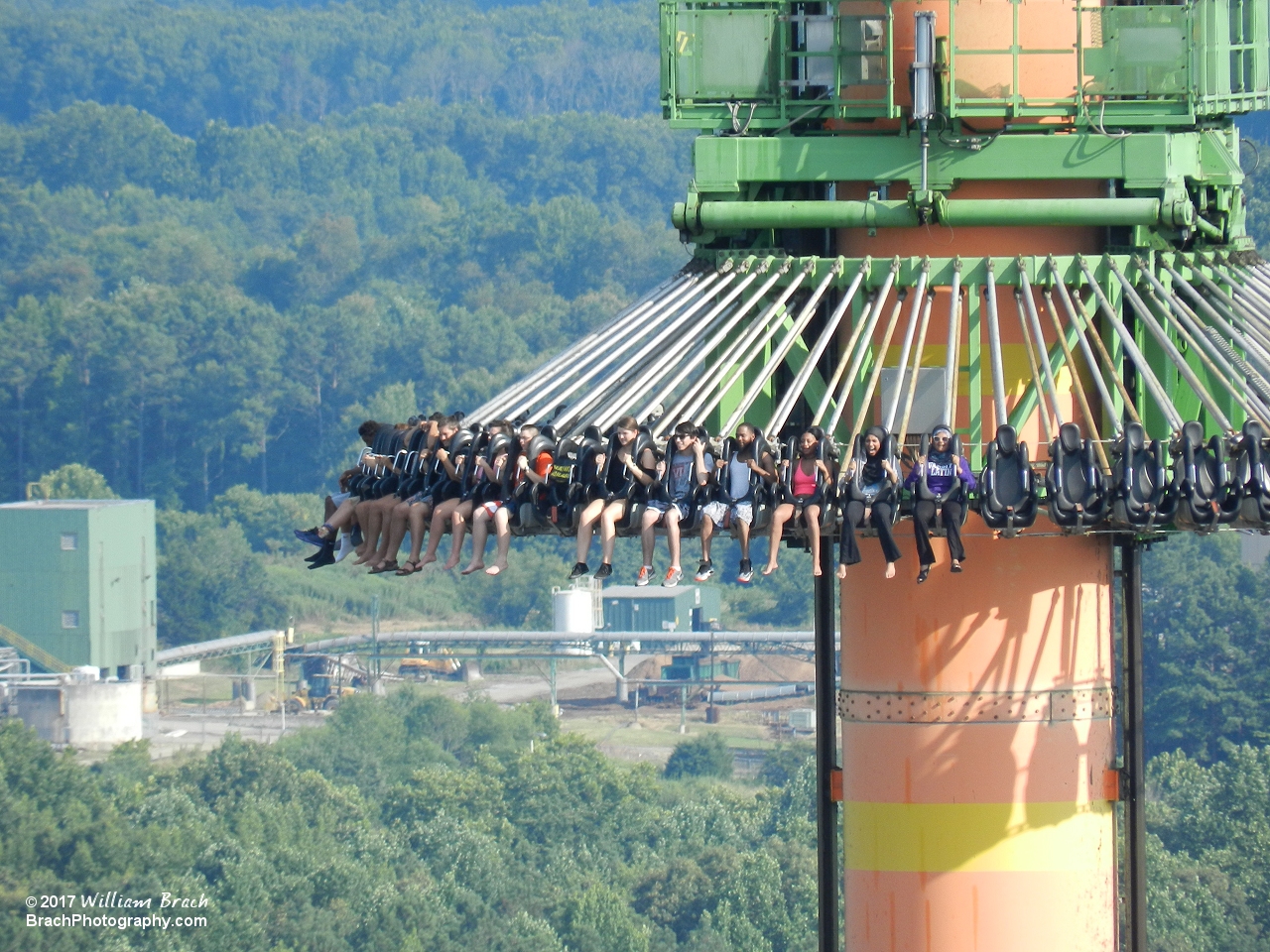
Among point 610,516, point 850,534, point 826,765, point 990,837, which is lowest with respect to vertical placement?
point 990,837

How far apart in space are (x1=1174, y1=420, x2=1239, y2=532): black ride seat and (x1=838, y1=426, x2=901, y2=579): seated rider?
10.4 feet

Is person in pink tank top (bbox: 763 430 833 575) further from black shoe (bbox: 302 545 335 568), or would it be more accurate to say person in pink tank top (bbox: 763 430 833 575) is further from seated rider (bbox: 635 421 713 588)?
black shoe (bbox: 302 545 335 568)

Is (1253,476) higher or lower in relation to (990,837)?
higher

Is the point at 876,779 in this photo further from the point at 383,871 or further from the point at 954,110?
the point at 383,871

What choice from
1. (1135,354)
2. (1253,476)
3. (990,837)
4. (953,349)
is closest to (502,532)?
(953,349)

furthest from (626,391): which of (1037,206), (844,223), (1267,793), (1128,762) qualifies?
(1267,793)

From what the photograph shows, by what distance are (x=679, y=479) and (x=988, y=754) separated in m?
5.26

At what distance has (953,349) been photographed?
3325cm

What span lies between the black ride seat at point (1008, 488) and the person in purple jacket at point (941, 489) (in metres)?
0.29

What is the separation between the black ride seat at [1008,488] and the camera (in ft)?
104

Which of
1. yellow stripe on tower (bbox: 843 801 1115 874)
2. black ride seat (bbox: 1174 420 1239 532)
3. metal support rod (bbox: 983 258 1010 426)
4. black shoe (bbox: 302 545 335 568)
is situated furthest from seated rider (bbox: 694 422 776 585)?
black shoe (bbox: 302 545 335 568)

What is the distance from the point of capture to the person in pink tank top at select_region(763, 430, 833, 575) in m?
32.3

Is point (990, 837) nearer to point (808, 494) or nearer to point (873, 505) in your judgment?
point (873, 505)

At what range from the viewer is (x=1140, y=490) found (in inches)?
1246
